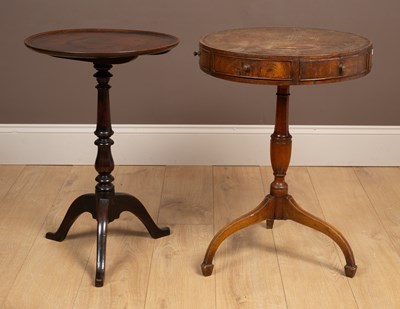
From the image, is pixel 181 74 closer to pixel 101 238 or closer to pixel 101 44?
pixel 101 44

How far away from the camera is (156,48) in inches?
115

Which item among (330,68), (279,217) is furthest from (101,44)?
(279,217)

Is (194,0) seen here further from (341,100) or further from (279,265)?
(279,265)

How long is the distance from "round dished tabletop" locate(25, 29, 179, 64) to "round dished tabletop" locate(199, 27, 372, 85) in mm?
203

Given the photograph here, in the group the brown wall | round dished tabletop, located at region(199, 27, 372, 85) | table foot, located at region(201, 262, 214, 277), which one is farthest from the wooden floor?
round dished tabletop, located at region(199, 27, 372, 85)

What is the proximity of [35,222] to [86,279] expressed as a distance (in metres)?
0.59

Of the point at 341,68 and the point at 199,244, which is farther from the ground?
the point at 341,68

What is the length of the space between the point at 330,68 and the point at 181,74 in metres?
1.39

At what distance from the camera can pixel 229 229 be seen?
314 centimetres

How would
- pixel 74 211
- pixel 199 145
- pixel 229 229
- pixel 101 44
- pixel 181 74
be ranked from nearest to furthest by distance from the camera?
pixel 101 44 → pixel 229 229 → pixel 74 211 → pixel 181 74 → pixel 199 145

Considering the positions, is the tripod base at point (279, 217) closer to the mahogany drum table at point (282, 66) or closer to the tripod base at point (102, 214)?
the mahogany drum table at point (282, 66)

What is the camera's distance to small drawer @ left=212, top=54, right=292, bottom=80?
2791 millimetres

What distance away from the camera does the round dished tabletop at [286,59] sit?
9.15 ft

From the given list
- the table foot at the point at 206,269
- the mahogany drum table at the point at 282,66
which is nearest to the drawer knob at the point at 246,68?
the mahogany drum table at the point at 282,66
